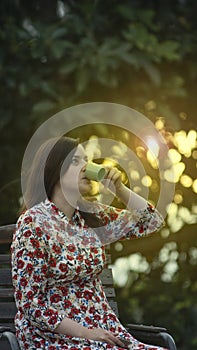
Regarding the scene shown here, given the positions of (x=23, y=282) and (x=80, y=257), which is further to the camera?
(x=80, y=257)

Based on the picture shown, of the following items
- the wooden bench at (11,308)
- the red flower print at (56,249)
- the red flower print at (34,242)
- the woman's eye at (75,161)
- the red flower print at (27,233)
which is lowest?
the wooden bench at (11,308)

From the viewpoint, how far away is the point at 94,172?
3.48 meters

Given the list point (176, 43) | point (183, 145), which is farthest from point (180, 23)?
point (183, 145)

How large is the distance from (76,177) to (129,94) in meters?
1.91

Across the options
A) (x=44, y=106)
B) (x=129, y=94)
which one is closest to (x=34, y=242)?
(x=44, y=106)

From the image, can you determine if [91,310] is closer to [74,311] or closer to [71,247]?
[74,311]

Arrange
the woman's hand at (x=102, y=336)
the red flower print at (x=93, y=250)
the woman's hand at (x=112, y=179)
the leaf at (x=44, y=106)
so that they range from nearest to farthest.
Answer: the woman's hand at (x=102, y=336), the red flower print at (x=93, y=250), the woman's hand at (x=112, y=179), the leaf at (x=44, y=106)

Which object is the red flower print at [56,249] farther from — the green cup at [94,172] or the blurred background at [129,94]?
the blurred background at [129,94]

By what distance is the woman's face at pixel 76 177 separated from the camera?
139 inches

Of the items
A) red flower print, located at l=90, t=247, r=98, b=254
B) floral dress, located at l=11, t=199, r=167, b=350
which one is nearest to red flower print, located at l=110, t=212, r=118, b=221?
floral dress, located at l=11, t=199, r=167, b=350

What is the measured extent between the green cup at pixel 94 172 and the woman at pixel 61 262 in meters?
0.03

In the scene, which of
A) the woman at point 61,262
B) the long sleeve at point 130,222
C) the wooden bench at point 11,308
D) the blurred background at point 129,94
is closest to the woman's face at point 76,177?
the woman at point 61,262

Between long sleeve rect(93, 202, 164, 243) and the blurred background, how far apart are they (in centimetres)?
142

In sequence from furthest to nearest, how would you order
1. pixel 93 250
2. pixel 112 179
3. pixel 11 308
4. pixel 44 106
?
pixel 44 106 → pixel 11 308 → pixel 112 179 → pixel 93 250
